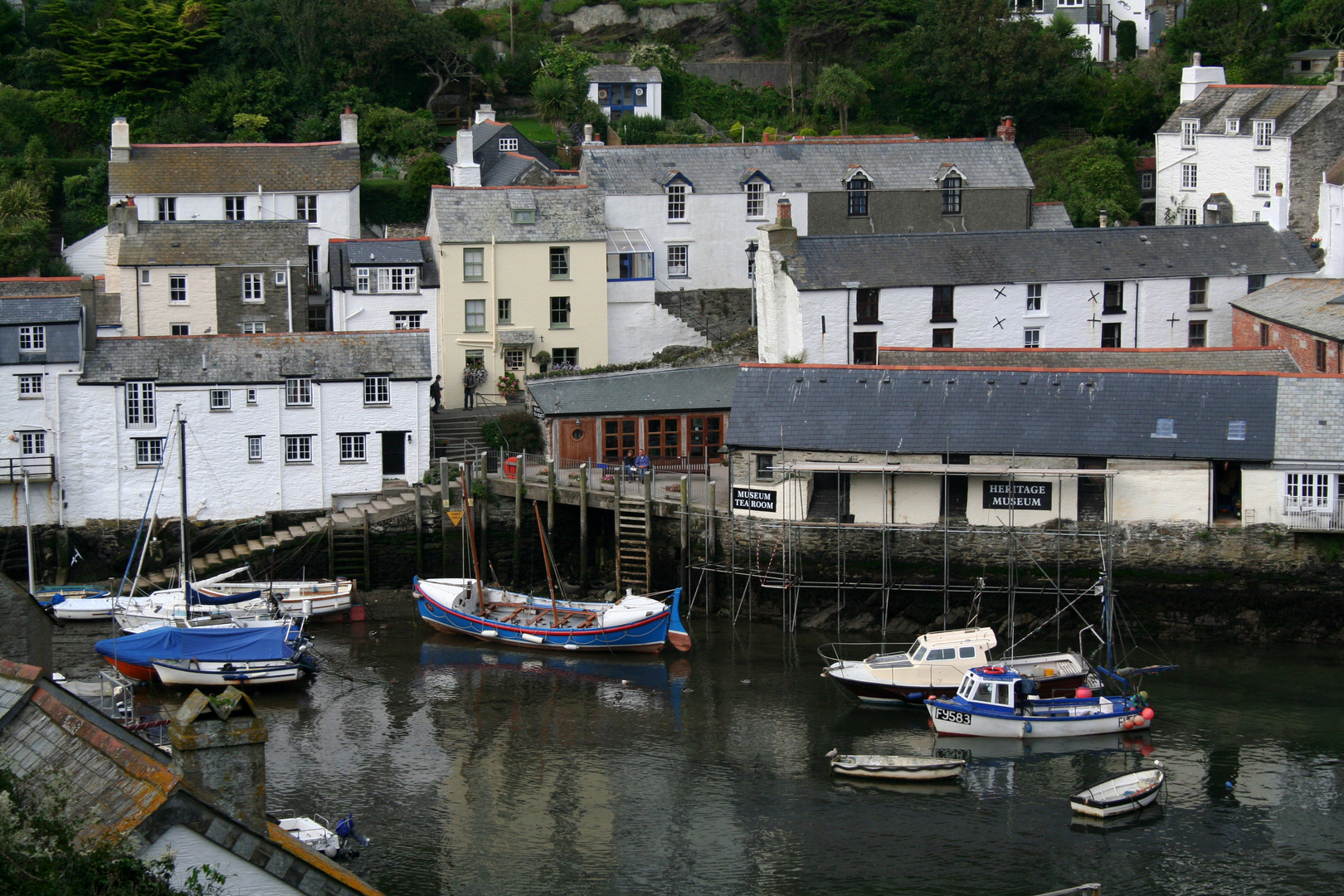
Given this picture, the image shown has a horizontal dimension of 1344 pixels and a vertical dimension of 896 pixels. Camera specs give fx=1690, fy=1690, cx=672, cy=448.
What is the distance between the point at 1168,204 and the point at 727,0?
2905cm

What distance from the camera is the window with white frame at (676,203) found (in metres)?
57.6

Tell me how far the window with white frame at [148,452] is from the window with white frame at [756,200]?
2165cm

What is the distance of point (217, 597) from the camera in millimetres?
43000

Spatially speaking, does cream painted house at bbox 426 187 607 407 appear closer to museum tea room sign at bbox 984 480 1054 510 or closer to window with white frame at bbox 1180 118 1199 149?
museum tea room sign at bbox 984 480 1054 510

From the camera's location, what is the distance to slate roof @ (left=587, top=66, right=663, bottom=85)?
7712 cm

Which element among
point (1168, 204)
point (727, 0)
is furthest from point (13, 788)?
point (727, 0)

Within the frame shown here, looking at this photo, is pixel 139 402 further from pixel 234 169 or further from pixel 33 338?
pixel 234 169

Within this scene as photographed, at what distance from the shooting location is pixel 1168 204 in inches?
2589

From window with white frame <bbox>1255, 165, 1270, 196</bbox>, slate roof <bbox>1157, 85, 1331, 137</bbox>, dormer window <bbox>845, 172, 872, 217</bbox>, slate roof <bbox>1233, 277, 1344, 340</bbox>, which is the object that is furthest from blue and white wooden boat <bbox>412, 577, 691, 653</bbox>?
slate roof <bbox>1157, 85, 1331, 137</bbox>

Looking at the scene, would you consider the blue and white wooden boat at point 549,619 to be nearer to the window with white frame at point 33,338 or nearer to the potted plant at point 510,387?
the potted plant at point 510,387

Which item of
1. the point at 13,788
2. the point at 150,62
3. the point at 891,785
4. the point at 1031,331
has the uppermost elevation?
the point at 150,62

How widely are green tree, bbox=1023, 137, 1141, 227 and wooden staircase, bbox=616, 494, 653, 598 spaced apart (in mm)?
27154

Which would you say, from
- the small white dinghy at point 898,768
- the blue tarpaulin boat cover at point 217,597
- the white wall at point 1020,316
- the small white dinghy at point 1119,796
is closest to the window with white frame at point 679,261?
the white wall at point 1020,316

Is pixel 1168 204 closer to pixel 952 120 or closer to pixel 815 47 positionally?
pixel 952 120
